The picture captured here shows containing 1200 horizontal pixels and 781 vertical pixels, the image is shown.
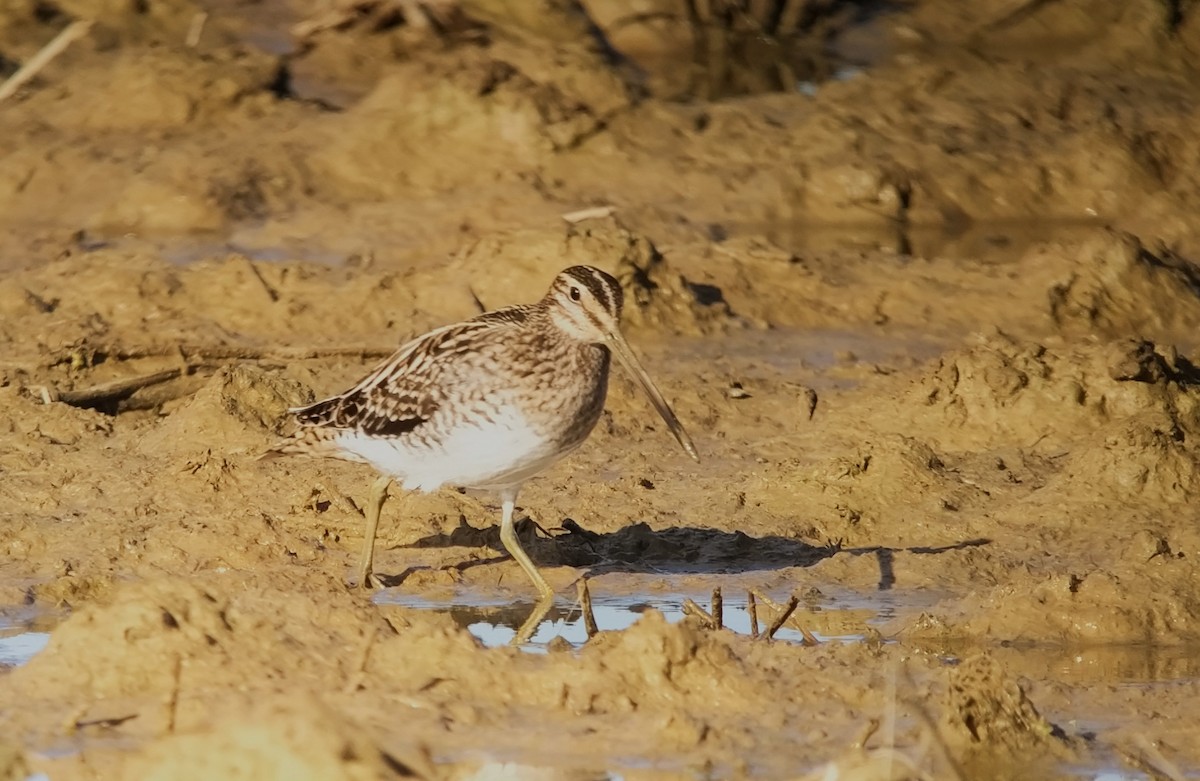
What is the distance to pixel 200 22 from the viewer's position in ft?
51.6

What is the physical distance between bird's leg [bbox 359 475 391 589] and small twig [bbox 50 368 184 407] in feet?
6.81

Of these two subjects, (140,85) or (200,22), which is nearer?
(140,85)

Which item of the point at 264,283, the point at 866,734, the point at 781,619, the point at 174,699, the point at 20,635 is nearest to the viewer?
the point at 866,734

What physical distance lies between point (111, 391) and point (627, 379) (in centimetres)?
219

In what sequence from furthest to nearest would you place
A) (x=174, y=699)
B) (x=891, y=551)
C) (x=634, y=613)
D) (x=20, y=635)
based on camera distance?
(x=891, y=551), (x=634, y=613), (x=20, y=635), (x=174, y=699)

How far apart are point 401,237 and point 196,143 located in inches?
78.5

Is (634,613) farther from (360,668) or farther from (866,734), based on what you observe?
(866,734)

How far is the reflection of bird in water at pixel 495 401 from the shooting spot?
280 inches

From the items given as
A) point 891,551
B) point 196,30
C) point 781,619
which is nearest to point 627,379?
point 891,551

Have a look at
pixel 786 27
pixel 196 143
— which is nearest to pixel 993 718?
pixel 196 143

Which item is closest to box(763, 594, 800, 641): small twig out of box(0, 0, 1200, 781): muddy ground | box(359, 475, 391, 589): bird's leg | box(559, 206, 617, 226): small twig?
box(0, 0, 1200, 781): muddy ground

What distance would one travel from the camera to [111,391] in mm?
9273

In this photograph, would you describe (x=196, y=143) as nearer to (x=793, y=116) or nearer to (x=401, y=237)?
(x=401, y=237)

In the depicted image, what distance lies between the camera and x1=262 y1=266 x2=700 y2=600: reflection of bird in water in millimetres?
7121
